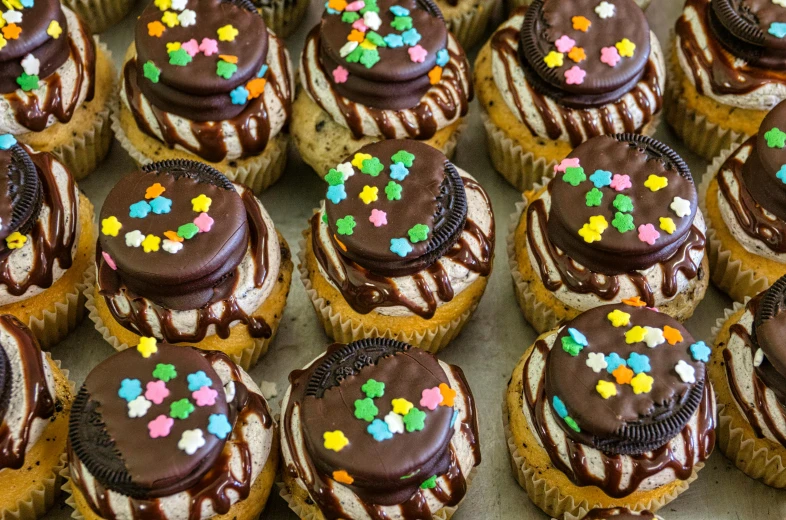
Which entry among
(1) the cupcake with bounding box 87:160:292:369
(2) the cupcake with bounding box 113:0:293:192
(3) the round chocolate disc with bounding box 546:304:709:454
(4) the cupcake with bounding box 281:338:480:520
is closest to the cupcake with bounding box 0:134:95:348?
(1) the cupcake with bounding box 87:160:292:369

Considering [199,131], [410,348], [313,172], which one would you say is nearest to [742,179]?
[410,348]

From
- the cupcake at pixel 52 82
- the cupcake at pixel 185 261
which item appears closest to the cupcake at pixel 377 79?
the cupcake at pixel 185 261

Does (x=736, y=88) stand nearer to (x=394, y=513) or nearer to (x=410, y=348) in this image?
(x=410, y=348)

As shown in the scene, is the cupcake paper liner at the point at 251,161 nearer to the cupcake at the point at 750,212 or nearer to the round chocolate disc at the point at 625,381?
the round chocolate disc at the point at 625,381

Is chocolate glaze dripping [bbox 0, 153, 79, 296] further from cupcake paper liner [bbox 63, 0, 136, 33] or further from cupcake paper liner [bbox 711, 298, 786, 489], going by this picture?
cupcake paper liner [bbox 711, 298, 786, 489]

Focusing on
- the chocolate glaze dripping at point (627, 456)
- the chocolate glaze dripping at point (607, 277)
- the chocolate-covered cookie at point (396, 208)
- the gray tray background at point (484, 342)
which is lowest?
the gray tray background at point (484, 342)

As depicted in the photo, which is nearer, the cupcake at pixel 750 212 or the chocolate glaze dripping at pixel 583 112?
the cupcake at pixel 750 212

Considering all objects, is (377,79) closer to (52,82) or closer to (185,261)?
(185,261)
